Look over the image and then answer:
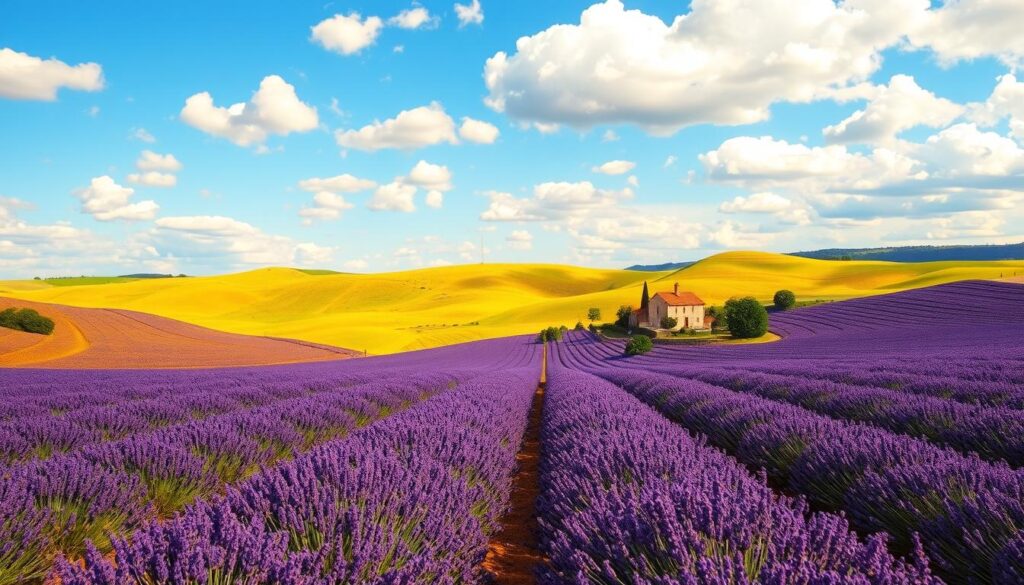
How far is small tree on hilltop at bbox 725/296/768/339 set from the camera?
32.2 meters

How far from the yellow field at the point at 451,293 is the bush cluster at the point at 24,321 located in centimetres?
1762

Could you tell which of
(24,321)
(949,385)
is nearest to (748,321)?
(949,385)

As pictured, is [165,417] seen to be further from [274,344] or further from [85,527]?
[274,344]

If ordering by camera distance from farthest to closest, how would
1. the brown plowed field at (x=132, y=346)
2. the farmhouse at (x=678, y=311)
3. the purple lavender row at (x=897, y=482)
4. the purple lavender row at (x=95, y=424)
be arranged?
the farmhouse at (x=678, y=311) → the brown plowed field at (x=132, y=346) → the purple lavender row at (x=95, y=424) → the purple lavender row at (x=897, y=482)

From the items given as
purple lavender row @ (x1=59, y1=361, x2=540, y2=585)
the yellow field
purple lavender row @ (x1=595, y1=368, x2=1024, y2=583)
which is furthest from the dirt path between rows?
the yellow field

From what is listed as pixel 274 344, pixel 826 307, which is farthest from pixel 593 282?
pixel 274 344

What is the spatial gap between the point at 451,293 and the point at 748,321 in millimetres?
59599

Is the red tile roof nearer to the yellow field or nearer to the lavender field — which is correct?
the yellow field

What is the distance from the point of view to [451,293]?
87.1 m

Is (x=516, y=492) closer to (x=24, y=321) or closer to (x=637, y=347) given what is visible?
(x=637, y=347)

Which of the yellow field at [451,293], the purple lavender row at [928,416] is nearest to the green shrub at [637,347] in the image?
the yellow field at [451,293]

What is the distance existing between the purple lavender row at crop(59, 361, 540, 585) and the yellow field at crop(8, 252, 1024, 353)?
3995 cm

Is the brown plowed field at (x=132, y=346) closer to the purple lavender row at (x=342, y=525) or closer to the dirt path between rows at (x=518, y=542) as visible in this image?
the dirt path between rows at (x=518, y=542)

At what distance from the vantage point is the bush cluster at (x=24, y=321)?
102ft
